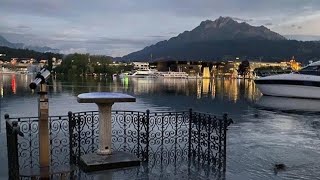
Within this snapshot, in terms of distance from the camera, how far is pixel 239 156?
1317 centimetres

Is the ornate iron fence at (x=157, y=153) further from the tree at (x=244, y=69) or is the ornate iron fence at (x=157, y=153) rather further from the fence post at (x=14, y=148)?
the tree at (x=244, y=69)

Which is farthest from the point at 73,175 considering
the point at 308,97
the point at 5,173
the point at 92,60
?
the point at 92,60

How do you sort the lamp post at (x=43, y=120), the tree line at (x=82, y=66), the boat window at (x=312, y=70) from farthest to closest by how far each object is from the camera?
the tree line at (x=82, y=66) → the boat window at (x=312, y=70) → the lamp post at (x=43, y=120)

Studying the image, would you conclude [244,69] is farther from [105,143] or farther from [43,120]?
[43,120]

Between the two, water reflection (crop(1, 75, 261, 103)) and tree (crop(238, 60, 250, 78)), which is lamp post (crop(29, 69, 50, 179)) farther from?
tree (crop(238, 60, 250, 78))

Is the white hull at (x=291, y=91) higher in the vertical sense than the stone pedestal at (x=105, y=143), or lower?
lower

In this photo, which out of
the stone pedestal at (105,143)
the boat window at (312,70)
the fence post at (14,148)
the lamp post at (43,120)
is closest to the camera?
the fence post at (14,148)

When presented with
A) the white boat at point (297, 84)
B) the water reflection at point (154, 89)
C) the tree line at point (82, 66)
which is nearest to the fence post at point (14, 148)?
the water reflection at point (154, 89)

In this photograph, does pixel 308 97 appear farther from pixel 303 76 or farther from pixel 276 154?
pixel 276 154

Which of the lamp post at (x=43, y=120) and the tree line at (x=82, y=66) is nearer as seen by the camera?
the lamp post at (x=43, y=120)

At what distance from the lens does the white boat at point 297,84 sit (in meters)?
48.8

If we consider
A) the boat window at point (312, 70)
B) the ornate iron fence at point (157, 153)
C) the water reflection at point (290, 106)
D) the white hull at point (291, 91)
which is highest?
the boat window at point (312, 70)

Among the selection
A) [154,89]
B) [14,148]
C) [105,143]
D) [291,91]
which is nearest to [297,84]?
[291,91]

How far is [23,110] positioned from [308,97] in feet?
116
